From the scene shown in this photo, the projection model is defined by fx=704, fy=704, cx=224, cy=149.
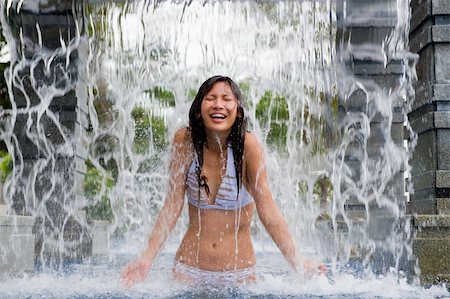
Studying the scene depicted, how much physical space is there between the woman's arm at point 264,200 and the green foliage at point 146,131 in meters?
19.9

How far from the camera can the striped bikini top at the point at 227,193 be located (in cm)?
456

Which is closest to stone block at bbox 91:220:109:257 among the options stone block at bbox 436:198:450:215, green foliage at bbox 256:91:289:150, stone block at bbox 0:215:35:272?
stone block at bbox 0:215:35:272

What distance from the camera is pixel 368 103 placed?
10.5m

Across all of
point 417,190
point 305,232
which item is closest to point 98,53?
point 305,232

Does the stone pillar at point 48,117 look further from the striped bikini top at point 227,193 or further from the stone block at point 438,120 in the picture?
the striped bikini top at point 227,193

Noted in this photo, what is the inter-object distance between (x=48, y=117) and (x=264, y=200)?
6460 millimetres

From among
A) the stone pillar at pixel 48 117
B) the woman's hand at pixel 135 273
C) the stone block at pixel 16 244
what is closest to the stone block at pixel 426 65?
the woman's hand at pixel 135 273

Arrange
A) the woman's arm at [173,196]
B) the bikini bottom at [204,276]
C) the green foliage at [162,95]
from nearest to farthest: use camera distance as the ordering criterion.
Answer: the woman's arm at [173,196], the bikini bottom at [204,276], the green foliage at [162,95]

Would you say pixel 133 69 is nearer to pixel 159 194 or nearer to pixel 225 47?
pixel 225 47

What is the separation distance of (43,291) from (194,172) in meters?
1.44

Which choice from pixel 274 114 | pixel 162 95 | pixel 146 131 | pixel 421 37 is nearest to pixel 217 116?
pixel 421 37

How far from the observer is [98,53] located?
13234 millimetres

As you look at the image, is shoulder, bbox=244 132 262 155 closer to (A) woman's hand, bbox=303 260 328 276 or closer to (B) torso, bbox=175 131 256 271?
(B) torso, bbox=175 131 256 271

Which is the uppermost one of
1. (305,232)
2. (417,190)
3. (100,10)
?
(100,10)
